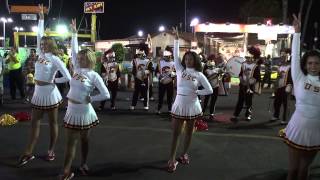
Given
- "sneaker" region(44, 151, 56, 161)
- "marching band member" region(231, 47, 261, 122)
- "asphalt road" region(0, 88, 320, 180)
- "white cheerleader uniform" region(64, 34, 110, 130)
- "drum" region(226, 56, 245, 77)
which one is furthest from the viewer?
"drum" region(226, 56, 245, 77)

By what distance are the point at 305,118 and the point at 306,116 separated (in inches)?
0.9

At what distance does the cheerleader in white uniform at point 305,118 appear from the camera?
14.8 feet

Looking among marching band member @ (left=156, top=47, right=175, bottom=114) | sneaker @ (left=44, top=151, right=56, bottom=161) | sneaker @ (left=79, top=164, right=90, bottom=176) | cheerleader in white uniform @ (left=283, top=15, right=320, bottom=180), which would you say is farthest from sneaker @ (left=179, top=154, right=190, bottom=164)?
marching band member @ (left=156, top=47, right=175, bottom=114)

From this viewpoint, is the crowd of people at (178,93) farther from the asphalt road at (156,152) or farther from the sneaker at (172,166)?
the asphalt road at (156,152)

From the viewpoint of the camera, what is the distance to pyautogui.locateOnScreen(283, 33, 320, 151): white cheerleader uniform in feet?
14.8

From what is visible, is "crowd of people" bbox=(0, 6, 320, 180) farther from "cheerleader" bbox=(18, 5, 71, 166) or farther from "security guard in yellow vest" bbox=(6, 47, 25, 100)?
"security guard in yellow vest" bbox=(6, 47, 25, 100)

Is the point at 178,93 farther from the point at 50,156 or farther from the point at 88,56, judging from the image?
the point at 50,156

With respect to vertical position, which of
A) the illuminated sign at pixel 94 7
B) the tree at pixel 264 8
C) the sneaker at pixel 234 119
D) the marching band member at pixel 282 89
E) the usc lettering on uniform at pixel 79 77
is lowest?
the sneaker at pixel 234 119

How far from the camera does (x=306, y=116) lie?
4.52m

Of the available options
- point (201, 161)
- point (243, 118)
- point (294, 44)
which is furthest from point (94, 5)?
point (294, 44)

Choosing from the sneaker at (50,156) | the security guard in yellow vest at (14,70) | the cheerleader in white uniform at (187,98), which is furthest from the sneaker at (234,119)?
the security guard in yellow vest at (14,70)

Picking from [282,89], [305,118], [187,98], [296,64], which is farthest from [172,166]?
[282,89]

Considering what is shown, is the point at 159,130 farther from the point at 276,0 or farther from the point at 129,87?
the point at 276,0

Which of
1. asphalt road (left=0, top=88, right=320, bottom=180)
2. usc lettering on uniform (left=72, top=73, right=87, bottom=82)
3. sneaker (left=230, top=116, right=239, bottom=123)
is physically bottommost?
asphalt road (left=0, top=88, right=320, bottom=180)
